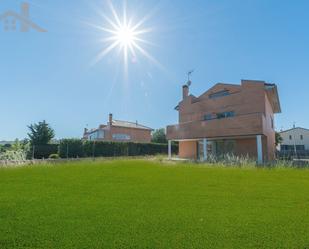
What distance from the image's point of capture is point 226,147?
22203 mm

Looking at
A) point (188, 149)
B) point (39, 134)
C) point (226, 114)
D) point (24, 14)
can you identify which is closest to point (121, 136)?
point (39, 134)

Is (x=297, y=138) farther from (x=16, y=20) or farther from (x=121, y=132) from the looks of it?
(x=16, y=20)

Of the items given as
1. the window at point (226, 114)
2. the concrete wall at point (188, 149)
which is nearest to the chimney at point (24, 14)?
the window at point (226, 114)

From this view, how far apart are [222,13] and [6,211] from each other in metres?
13.8

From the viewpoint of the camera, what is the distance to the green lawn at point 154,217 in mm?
3188

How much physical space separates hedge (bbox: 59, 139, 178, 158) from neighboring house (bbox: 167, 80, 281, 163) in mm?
6462

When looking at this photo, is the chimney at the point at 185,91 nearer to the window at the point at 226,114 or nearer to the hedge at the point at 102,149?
the window at the point at 226,114

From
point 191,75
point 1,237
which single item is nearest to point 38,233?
point 1,237

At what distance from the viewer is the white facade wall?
148 ft

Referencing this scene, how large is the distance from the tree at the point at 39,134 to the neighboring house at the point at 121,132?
15.4 metres

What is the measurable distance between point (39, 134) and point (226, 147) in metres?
21.9

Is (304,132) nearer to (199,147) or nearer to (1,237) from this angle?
(199,147)

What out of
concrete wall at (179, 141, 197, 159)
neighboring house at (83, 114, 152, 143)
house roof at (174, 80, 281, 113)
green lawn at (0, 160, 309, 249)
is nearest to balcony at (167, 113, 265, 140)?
concrete wall at (179, 141, 197, 159)

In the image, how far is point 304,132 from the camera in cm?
4544
